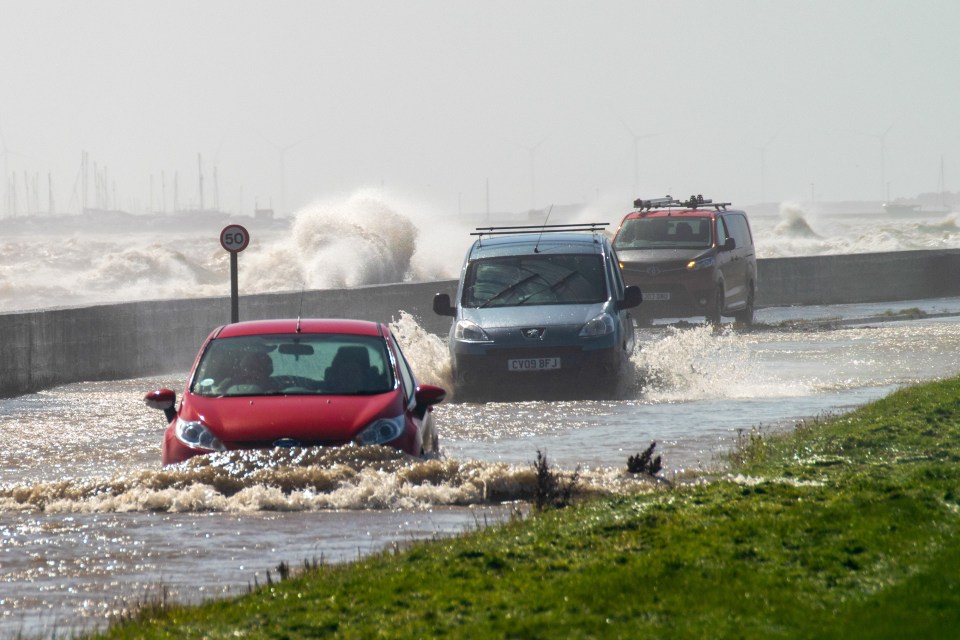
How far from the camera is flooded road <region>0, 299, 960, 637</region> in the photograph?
887 cm

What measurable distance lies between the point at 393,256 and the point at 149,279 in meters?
30.8

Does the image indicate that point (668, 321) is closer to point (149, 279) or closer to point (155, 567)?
point (155, 567)

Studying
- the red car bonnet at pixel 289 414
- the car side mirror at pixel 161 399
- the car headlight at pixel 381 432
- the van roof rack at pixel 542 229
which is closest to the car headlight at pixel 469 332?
the van roof rack at pixel 542 229

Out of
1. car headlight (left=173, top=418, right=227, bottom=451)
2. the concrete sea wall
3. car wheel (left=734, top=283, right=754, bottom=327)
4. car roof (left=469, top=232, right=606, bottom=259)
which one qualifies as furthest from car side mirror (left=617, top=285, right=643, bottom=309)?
car wheel (left=734, top=283, right=754, bottom=327)

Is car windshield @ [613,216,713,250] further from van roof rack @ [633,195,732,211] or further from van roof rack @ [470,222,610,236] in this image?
van roof rack @ [470,222,610,236]

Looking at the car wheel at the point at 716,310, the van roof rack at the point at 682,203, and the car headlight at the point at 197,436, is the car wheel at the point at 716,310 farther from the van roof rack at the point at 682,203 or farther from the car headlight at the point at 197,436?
the car headlight at the point at 197,436

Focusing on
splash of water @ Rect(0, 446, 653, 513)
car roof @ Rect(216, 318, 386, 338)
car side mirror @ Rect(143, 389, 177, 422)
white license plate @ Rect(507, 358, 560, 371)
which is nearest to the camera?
splash of water @ Rect(0, 446, 653, 513)

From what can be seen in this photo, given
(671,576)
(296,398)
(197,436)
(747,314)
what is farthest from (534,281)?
(747,314)

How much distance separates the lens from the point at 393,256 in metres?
50.7

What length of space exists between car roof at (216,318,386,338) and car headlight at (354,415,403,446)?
Answer: 1.31 m

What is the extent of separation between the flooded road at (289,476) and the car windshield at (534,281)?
3.85ft

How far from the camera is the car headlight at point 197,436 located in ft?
37.8

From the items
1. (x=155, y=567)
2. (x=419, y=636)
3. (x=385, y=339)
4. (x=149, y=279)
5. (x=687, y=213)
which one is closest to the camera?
(x=419, y=636)

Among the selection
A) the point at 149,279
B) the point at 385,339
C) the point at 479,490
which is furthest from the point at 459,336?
the point at 149,279
